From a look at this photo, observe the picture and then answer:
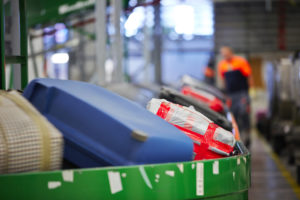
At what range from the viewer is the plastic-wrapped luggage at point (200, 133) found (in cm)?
275

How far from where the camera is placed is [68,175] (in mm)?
1995

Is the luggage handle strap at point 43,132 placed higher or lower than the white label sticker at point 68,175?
higher

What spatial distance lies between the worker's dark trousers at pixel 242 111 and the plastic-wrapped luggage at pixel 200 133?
7.08 meters

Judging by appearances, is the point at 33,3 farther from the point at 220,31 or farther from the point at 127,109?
the point at 220,31

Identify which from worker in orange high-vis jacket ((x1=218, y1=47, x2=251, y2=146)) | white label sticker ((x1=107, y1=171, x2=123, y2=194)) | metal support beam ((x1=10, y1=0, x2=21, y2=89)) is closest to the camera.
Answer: white label sticker ((x1=107, y1=171, x2=123, y2=194))

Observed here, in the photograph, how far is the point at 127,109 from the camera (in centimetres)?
239

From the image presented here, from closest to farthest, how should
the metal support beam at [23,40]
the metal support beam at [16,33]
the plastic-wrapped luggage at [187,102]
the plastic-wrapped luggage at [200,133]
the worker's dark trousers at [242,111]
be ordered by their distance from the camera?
the plastic-wrapped luggage at [200,133], the metal support beam at [23,40], the metal support beam at [16,33], the plastic-wrapped luggage at [187,102], the worker's dark trousers at [242,111]

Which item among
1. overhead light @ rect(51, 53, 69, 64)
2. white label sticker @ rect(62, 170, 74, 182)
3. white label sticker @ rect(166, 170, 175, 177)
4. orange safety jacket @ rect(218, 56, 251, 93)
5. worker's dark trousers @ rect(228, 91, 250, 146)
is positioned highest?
overhead light @ rect(51, 53, 69, 64)

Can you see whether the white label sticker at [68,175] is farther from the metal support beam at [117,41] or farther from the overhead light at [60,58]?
the overhead light at [60,58]

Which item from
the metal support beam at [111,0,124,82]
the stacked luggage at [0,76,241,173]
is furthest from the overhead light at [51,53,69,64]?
the stacked luggage at [0,76,241,173]

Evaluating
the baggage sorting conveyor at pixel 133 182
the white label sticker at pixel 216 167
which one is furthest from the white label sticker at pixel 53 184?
the white label sticker at pixel 216 167

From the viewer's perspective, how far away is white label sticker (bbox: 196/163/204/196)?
2250 mm

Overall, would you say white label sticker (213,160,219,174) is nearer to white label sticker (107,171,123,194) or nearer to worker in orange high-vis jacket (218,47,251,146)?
white label sticker (107,171,123,194)

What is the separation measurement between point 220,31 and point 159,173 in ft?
49.3
